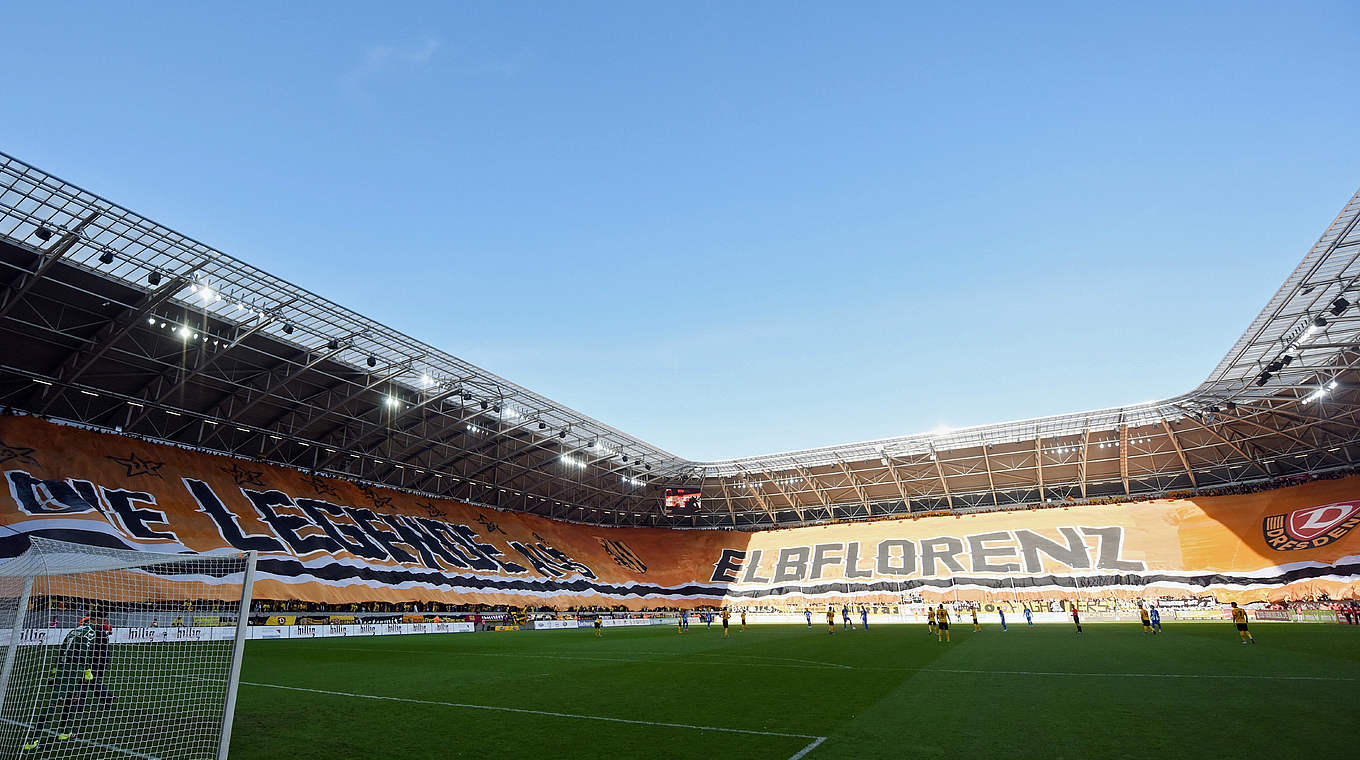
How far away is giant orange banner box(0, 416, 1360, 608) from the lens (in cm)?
3559

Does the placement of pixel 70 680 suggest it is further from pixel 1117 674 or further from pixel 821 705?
pixel 1117 674

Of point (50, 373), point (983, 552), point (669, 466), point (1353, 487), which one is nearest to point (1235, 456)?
point (1353, 487)

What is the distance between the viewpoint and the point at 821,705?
11578 mm

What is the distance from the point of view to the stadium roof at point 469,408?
28.7 metres

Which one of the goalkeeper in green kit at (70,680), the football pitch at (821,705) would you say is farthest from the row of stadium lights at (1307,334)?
the goalkeeper in green kit at (70,680)

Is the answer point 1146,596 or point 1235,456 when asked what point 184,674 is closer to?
point 1146,596

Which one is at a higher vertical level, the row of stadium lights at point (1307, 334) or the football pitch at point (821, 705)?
the row of stadium lights at point (1307, 334)

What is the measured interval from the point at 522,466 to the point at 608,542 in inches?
709

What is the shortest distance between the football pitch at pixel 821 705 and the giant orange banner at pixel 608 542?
1988 cm

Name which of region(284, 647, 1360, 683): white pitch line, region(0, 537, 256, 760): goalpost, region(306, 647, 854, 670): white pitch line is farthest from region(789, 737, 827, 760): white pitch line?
region(306, 647, 854, 670): white pitch line

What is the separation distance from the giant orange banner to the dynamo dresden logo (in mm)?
132

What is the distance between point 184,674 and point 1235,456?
72.6 metres

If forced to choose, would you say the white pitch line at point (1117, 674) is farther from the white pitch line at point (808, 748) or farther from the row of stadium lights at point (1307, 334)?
the row of stadium lights at point (1307, 334)

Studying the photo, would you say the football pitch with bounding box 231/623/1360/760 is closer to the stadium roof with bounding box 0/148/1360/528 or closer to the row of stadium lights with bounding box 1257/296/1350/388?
the row of stadium lights with bounding box 1257/296/1350/388
